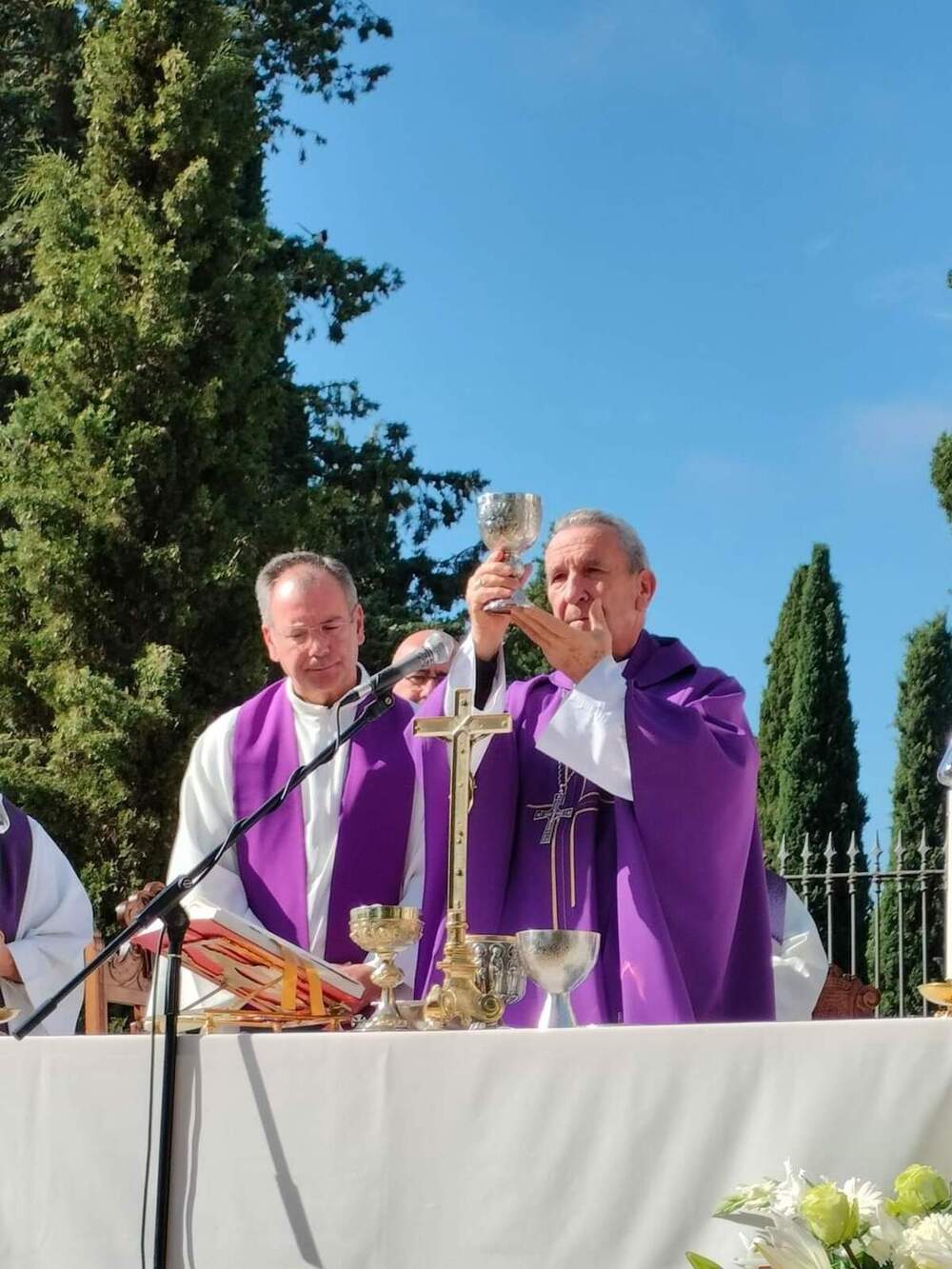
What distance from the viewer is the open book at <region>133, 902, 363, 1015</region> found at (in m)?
3.29

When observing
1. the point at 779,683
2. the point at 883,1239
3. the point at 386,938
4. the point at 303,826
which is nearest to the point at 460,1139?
the point at 386,938

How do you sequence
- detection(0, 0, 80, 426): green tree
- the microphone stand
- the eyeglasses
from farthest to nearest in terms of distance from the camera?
detection(0, 0, 80, 426): green tree, the eyeglasses, the microphone stand

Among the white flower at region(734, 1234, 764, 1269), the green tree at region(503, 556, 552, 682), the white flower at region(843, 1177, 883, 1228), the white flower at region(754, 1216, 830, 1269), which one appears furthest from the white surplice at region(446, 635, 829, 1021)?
the green tree at region(503, 556, 552, 682)

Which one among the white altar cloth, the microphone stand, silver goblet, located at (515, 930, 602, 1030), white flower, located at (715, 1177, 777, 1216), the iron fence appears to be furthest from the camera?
the iron fence

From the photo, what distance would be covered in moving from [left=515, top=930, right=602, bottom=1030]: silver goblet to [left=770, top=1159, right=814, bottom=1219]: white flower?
0.92m

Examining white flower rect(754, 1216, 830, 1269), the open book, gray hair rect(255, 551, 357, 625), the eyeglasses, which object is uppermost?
gray hair rect(255, 551, 357, 625)

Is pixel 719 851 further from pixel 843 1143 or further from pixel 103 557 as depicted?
pixel 103 557

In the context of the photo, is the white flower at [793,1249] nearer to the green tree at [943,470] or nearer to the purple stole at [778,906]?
the purple stole at [778,906]

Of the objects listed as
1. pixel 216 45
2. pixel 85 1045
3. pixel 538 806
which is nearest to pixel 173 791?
pixel 216 45

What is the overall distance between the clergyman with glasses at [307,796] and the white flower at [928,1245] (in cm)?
286

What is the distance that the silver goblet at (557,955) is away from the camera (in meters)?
3.23

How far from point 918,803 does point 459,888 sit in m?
13.5

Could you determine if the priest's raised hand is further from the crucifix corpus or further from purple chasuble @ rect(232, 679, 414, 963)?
purple chasuble @ rect(232, 679, 414, 963)

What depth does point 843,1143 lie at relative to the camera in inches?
101
